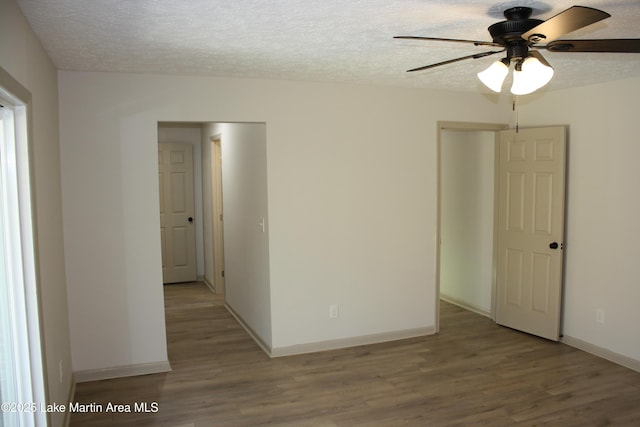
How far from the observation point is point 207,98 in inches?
165

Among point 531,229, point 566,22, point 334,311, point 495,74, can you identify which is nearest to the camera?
point 566,22

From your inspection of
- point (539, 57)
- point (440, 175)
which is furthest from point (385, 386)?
point (539, 57)

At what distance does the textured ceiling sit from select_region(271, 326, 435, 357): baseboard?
2356 millimetres

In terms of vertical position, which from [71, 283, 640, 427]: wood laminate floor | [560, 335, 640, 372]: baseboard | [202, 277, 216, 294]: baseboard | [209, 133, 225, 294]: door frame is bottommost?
[71, 283, 640, 427]: wood laminate floor

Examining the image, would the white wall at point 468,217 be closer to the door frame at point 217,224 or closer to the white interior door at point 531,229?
the white interior door at point 531,229

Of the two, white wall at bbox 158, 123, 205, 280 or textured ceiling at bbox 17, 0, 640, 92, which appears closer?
textured ceiling at bbox 17, 0, 640, 92

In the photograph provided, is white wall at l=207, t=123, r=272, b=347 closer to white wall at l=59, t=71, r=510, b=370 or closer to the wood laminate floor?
white wall at l=59, t=71, r=510, b=370

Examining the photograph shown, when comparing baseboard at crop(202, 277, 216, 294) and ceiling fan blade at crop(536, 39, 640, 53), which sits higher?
ceiling fan blade at crop(536, 39, 640, 53)

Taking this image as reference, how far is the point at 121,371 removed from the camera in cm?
409

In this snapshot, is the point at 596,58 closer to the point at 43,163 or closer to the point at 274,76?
the point at 274,76

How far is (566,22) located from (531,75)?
0.36 m

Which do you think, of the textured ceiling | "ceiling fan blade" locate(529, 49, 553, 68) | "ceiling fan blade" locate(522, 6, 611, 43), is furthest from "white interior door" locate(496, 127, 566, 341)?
"ceiling fan blade" locate(522, 6, 611, 43)

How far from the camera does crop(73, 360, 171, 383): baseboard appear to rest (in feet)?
13.1

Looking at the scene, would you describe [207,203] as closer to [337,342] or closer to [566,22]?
[337,342]
